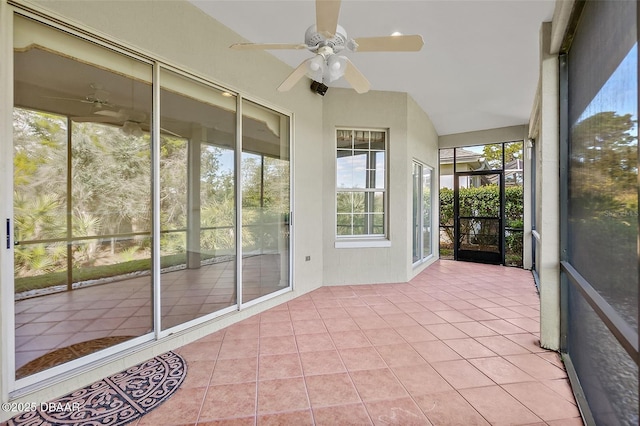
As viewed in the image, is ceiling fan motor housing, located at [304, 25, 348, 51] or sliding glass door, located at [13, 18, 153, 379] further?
ceiling fan motor housing, located at [304, 25, 348, 51]

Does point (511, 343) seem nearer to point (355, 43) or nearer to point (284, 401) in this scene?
point (284, 401)

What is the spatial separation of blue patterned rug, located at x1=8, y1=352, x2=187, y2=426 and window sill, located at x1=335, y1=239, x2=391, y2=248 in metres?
2.81

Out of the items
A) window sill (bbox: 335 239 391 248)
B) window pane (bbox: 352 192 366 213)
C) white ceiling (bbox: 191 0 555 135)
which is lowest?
window sill (bbox: 335 239 391 248)

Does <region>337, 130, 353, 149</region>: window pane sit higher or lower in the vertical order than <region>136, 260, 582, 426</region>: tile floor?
higher

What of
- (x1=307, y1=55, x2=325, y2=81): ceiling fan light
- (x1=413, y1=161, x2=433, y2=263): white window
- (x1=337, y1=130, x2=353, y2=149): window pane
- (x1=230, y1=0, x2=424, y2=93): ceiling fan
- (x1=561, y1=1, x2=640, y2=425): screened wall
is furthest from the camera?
(x1=413, y1=161, x2=433, y2=263): white window

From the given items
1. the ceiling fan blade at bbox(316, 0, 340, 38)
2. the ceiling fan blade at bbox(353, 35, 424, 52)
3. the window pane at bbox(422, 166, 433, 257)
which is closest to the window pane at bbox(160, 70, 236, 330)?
the ceiling fan blade at bbox(316, 0, 340, 38)

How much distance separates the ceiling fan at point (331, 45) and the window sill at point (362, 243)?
2676 mm

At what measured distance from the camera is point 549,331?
2.53 m

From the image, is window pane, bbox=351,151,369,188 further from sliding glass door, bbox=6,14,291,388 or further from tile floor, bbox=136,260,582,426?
tile floor, bbox=136,260,582,426

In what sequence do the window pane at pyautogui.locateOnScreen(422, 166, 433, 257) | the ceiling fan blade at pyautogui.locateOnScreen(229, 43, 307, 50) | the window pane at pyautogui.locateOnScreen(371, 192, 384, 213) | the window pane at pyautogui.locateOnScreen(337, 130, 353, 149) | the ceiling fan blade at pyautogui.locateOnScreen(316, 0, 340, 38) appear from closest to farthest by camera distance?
1. the ceiling fan blade at pyautogui.locateOnScreen(316, 0, 340, 38)
2. the ceiling fan blade at pyautogui.locateOnScreen(229, 43, 307, 50)
3. the window pane at pyautogui.locateOnScreen(337, 130, 353, 149)
4. the window pane at pyautogui.locateOnScreen(371, 192, 384, 213)
5. the window pane at pyautogui.locateOnScreen(422, 166, 433, 257)

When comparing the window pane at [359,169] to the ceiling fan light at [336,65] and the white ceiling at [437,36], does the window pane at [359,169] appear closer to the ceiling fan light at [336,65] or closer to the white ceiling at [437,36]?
the white ceiling at [437,36]

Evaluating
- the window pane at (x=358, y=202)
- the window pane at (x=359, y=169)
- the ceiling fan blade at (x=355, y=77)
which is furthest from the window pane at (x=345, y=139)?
the ceiling fan blade at (x=355, y=77)

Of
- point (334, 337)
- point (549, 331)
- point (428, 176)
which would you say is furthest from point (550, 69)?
point (428, 176)

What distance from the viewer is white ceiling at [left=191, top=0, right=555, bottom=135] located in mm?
2625
